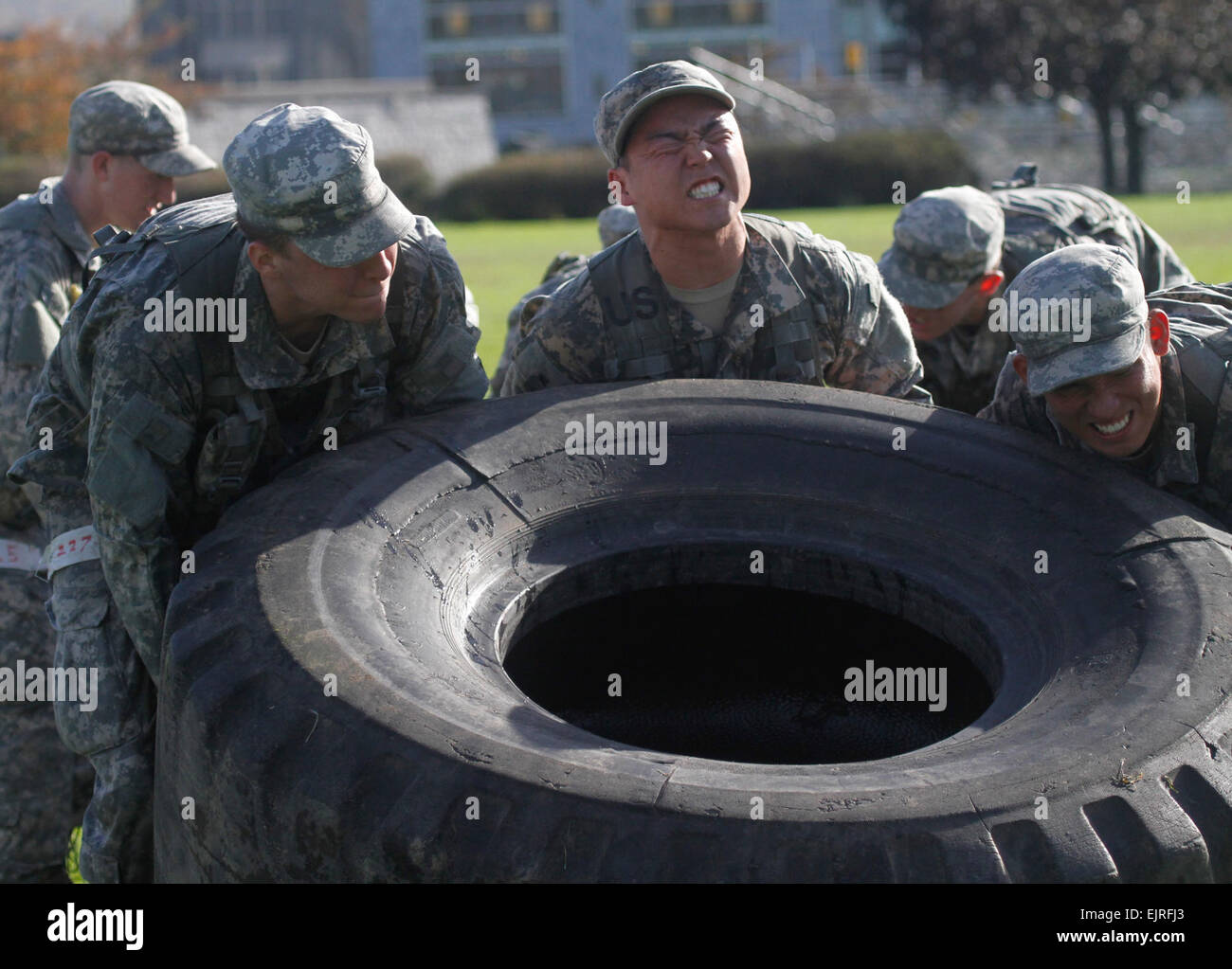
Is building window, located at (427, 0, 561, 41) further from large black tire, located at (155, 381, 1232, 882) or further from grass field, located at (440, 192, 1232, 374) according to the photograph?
large black tire, located at (155, 381, 1232, 882)

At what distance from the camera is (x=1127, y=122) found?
3441cm

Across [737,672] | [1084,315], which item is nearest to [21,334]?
[737,672]

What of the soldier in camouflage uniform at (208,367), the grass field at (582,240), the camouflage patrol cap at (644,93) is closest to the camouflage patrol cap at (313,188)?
the soldier in camouflage uniform at (208,367)

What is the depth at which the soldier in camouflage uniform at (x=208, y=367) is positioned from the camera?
296cm

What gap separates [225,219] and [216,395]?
415 millimetres

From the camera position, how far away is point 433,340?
342 centimetres

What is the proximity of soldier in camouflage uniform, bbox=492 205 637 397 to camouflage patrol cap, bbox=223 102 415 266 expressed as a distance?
174 centimetres

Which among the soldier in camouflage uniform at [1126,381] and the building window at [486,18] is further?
the building window at [486,18]

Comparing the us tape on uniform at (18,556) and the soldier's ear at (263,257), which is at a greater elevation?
the soldier's ear at (263,257)

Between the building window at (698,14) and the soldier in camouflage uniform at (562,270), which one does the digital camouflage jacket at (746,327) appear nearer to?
the soldier in camouflage uniform at (562,270)

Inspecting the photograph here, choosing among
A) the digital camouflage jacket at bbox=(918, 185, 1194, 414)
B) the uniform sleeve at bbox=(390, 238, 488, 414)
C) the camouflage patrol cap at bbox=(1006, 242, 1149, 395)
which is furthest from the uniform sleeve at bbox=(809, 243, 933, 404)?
the digital camouflage jacket at bbox=(918, 185, 1194, 414)

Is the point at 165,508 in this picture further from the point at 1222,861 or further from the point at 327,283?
the point at 1222,861

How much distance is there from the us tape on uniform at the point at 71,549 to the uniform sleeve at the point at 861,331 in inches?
75.6
